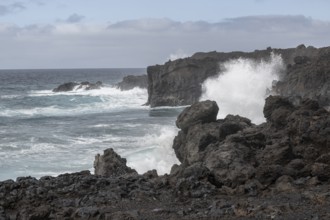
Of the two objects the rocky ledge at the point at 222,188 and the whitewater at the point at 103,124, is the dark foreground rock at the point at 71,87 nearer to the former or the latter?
the whitewater at the point at 103,124

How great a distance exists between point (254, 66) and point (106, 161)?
146ft

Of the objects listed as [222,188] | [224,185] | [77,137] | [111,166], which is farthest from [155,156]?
[222,188]

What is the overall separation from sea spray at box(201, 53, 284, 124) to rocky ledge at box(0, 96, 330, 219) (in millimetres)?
26419

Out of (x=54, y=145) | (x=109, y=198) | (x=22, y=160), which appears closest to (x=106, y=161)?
(x=109, y=198)

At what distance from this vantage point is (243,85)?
55.5m

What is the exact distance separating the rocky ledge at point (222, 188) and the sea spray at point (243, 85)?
86.7 feet

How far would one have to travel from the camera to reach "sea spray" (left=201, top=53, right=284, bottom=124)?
1910 inches

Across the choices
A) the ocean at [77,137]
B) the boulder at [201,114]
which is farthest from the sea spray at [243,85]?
the boulder at [201,114]

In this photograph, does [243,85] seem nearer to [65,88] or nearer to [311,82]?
[311,82]

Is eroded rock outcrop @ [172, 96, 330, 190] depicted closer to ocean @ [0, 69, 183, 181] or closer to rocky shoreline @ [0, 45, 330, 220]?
rocky shoreline @ [0, 45, 330, 220]

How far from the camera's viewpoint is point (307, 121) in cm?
1791

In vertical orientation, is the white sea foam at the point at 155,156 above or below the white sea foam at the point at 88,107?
above

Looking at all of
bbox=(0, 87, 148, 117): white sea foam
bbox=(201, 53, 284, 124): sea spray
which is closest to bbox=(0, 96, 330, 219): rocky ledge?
bbox=(201, 53, 284, 124): sea spray

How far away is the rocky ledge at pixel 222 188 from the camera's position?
11320mm
